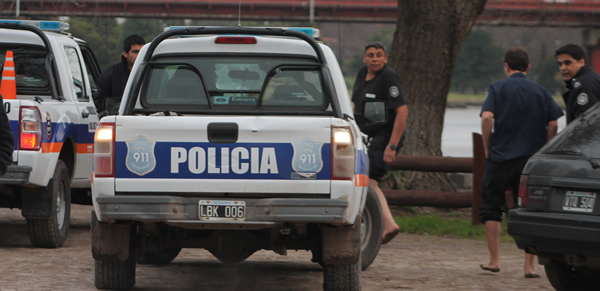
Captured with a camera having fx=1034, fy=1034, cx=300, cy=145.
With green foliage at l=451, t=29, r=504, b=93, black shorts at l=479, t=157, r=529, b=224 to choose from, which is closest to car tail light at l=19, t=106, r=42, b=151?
black shorts at l=479, t=157, r=529, b=224

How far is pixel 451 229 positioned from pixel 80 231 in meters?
4.15

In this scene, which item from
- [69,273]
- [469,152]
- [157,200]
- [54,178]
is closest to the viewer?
[157,200]

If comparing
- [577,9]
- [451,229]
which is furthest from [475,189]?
[577,9]

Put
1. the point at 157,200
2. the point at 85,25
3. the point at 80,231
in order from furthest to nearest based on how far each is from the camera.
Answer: the point at 85,25 < the point at 80,231 < the point at 157,200

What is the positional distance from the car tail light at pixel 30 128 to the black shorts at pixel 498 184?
3.72 metres

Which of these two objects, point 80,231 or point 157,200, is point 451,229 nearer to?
point 80,231

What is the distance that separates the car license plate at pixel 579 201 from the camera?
6.21 metres

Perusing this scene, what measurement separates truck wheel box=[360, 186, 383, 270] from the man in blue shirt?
860 mm

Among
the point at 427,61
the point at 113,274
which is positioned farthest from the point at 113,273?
the point at 427,61

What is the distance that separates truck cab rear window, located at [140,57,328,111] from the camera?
682 cm

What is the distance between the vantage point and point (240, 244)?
6.70 metres

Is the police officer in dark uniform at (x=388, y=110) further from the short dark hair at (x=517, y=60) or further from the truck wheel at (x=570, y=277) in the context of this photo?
the truck wheel at (x=570, y=277)

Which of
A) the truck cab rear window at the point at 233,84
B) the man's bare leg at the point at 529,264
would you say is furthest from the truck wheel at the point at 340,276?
the man's bare leg at the point at 529,264

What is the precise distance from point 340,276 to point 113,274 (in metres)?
1.52
